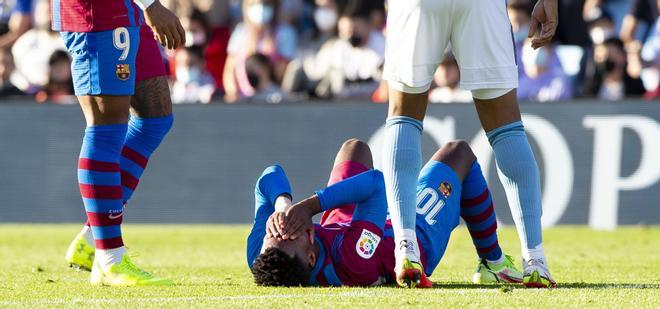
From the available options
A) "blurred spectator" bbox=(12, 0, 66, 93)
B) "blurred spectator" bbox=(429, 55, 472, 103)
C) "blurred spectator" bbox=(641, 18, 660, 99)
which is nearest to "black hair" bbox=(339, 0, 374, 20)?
"blurred spectator" bbox=(429, 55, 472, 103)

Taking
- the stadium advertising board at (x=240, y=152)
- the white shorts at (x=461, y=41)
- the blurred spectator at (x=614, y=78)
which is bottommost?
the stadium advertising board at (x=240, y=152)

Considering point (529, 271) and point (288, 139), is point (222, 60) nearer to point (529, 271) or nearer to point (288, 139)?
point (288, 139)

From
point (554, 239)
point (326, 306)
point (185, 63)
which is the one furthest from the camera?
point (185, 63)

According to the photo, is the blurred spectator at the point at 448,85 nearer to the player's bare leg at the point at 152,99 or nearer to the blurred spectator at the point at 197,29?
the blurred spectator at the point at 197,29

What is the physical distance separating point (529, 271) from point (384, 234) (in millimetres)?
730

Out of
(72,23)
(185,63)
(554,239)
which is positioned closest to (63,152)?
(185,63)

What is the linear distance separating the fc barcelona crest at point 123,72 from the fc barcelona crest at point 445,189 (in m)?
1.60

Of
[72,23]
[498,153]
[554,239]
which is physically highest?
[72,23]

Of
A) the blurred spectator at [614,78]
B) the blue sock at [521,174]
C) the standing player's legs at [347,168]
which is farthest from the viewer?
the blurred spectator at [614,78]

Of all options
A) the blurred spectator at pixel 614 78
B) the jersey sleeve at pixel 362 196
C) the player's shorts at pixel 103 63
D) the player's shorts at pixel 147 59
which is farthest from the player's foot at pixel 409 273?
the blurred spectator at pixel 614 78

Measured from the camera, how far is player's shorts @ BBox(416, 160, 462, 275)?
5.92m

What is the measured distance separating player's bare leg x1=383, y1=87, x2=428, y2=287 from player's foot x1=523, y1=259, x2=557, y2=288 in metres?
0.47

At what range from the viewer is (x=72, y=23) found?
238 inches

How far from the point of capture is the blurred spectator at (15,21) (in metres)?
14.2
